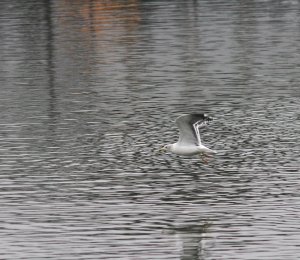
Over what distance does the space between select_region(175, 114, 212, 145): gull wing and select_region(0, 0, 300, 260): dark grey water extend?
2065 millimetres

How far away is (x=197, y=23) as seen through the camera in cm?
8594

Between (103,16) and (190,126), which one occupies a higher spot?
(103,16)

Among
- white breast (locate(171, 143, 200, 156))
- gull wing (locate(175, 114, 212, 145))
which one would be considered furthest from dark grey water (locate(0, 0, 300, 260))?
gull wing (locate(175, 114, 212, 145))

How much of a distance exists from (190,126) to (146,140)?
11723mm

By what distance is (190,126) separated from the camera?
119 ft

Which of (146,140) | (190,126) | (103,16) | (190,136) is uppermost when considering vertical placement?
(103,16)

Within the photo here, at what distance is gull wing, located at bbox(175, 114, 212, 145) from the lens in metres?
35.4

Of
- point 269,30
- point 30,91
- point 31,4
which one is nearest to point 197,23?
point 269,30

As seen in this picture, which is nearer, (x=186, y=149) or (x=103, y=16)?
(x=186, y=149)

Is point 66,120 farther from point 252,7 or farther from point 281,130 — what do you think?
point 252,7

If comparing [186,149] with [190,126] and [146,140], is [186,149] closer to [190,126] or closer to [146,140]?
[190,126]

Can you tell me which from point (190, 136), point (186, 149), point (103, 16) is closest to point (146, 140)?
point (186, 149)

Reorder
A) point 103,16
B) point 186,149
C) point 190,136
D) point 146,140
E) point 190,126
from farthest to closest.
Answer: point 103,16 < point 146,140 < point 186,149 < point 190,136 < point 190,126

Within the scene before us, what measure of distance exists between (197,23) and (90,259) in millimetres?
53461
